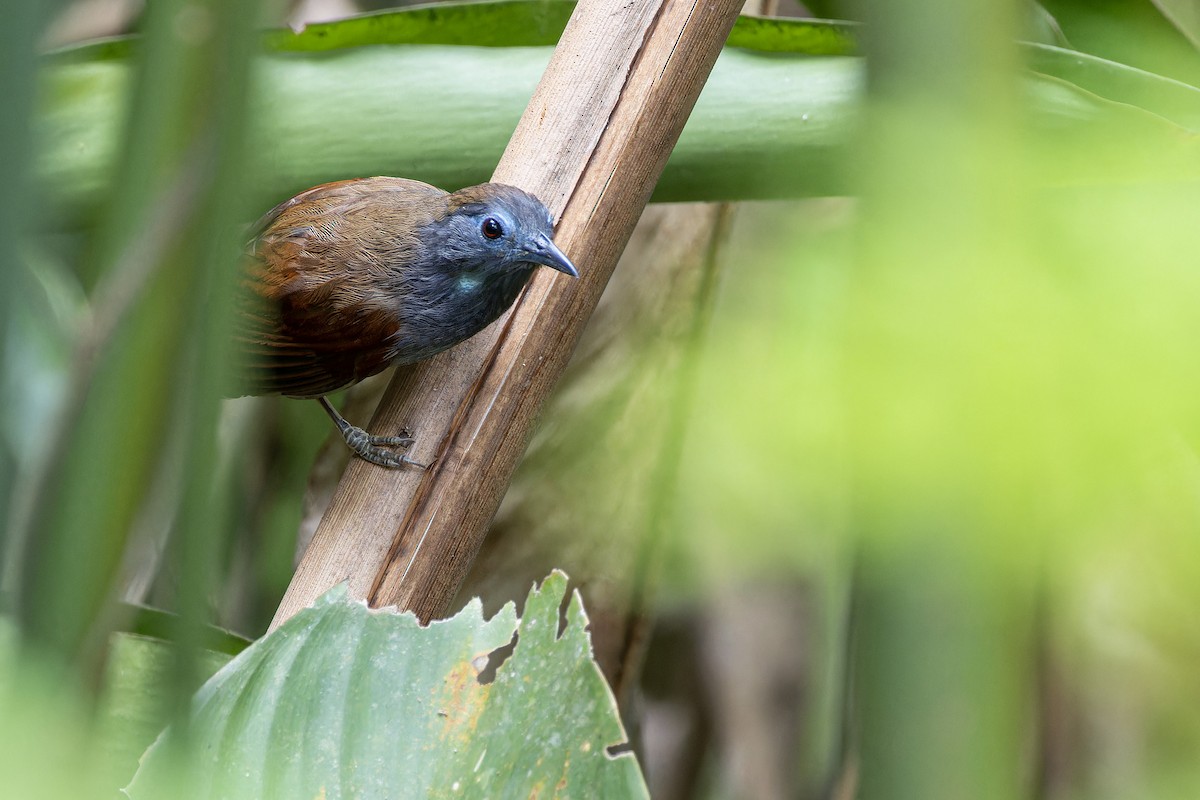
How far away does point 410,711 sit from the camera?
3.23 feet

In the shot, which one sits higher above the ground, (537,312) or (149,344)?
(149,344)

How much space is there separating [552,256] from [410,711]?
68 cm

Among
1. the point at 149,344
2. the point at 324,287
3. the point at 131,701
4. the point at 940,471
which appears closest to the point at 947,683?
the point at 940,471

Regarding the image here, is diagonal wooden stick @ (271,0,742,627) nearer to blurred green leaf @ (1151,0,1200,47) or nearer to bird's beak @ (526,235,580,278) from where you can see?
bird's beak @ (526,235,580,278)

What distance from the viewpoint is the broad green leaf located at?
0.93 meters

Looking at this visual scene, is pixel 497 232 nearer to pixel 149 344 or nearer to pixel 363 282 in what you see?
pixel 363 282

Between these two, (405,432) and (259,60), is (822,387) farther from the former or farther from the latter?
(405,432)

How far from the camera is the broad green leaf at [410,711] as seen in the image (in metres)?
0.93

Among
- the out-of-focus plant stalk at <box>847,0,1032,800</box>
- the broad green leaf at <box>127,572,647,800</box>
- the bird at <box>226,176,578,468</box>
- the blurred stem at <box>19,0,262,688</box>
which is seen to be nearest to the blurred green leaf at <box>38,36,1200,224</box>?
the bird at <box>226,176,578,468</box>

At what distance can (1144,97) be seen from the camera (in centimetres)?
122

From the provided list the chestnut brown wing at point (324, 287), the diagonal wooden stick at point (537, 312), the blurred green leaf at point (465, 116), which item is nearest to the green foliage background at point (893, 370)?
the diagonal wooden stick at point (537, 312)

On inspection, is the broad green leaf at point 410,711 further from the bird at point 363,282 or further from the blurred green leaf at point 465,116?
the blurred green leaf at point 465,116

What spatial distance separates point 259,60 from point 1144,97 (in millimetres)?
1139

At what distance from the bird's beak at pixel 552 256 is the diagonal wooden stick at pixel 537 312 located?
0.09 feet
